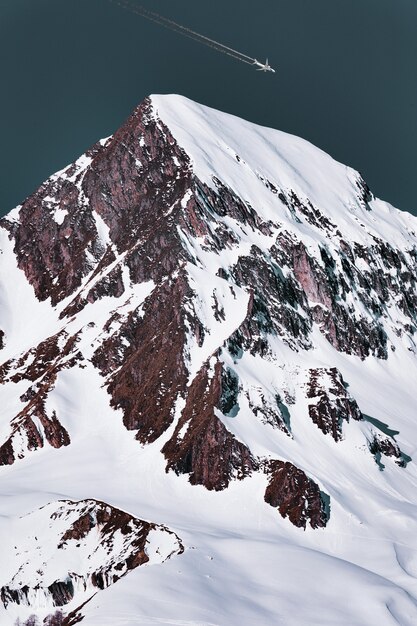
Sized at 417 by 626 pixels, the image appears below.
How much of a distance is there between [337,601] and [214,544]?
29577mm

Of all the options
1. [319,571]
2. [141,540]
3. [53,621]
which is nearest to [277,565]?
[319,571]

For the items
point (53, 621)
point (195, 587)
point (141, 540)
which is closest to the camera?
point (195, 587)

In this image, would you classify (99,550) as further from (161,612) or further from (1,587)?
(161,612)

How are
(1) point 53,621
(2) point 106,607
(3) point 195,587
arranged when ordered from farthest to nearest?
1. (1) point 53,621
2. (3) point 195,587
3. (2) point 106,607

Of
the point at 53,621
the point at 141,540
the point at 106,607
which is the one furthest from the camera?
the point at 141,540

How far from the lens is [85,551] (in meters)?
190

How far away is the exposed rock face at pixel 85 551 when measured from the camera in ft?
596

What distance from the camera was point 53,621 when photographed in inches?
6900

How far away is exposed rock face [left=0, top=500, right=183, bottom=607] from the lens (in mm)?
181750

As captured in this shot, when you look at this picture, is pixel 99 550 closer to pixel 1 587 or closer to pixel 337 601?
pixel 1 587

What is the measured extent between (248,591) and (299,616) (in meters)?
9.90

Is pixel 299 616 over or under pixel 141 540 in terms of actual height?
under

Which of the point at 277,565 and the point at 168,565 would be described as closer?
the point at 168,565

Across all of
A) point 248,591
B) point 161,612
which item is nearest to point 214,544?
point 248,591
